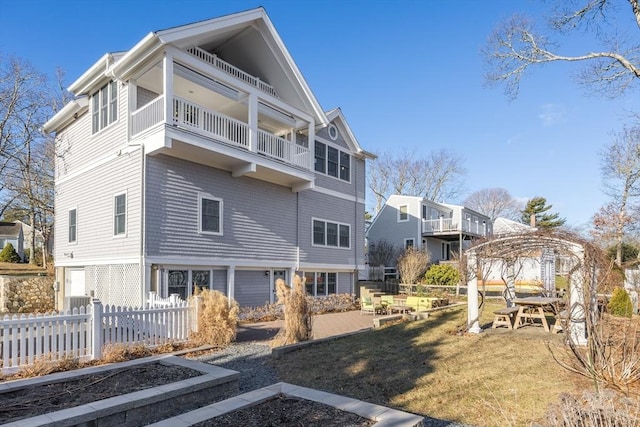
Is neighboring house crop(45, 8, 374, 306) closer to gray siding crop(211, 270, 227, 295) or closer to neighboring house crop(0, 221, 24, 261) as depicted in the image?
gray siding crop(211, 270, 227, 295)

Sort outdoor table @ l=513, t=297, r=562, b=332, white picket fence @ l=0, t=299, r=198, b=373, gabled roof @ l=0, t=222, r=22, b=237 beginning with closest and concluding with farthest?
white picket fence @ l=0, t=299, r=198, b=373 < outdoor table @ l=513, t=297, r=562, b=332 < gabled roof @ l=0, t=222, r=22, b=237

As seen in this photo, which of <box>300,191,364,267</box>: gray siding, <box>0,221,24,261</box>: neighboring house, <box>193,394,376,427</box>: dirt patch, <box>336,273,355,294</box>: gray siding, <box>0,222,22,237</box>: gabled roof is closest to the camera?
<box>193,394,376,427</box>: dirt patch

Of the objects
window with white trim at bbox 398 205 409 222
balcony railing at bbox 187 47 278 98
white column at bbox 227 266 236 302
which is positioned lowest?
white column at bbox 227 266 236 302

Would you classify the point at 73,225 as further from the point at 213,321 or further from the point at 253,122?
the point at 213,321

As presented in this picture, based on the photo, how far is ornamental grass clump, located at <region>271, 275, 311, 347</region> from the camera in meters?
9.34

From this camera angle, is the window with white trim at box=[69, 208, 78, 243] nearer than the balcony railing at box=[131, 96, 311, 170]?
No

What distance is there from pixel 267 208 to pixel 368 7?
8732 millimetres

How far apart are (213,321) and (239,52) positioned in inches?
437

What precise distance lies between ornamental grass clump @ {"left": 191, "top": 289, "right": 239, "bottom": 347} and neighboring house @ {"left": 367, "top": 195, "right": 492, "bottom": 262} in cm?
2394

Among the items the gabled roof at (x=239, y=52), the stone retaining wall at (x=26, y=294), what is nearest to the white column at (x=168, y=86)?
the gabled roof at (x=239, y=52)

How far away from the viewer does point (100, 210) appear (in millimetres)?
13711

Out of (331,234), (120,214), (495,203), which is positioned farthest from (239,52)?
(495,203)

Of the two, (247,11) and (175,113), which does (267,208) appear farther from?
(247,11)

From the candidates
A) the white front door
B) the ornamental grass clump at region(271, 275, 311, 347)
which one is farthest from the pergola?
the white front door
